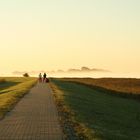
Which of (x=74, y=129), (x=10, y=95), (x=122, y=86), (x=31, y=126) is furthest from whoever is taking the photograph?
(x=122, y=86)

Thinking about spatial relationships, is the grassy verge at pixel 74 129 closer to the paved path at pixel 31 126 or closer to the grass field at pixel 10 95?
the paved path at pixel 31 126

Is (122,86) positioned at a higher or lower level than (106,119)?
higher

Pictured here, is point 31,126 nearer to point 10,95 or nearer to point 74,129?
point 74,129

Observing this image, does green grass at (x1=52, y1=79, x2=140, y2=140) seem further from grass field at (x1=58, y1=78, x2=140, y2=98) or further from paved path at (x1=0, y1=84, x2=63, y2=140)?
grass field at (x1=58, y1=78, x2=140, y2=98)

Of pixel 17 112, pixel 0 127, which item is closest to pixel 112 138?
pixel 0 127

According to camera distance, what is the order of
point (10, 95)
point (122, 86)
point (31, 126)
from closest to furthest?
1. point (31, 126)
2. point (10, 95)
3. point (122, 86)

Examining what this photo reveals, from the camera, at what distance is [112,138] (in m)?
15.0

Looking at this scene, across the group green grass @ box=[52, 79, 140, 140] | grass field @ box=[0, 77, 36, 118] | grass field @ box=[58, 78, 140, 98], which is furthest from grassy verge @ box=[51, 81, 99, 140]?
grass field @ box=[58, 78, 140, 98]

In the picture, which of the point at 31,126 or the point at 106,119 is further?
the point at 106,119

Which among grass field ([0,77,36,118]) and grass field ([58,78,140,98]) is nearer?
grass field ([0,77,36,118])

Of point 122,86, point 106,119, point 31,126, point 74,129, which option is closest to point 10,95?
point 106,119

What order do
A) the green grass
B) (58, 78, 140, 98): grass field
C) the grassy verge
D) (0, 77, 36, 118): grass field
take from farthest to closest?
(58, 78, 140, 98): grass field → (0, 77, 36, 118): grass field → the green grass → the grassy verge

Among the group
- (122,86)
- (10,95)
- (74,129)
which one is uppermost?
(122,86)

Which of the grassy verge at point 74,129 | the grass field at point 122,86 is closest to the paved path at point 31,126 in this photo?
the grassy verge at point 74,129
